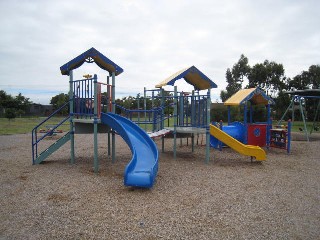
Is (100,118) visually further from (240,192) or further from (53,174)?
(240,192)

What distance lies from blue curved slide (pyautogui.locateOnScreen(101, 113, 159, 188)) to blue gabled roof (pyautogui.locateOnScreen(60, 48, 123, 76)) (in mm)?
1561

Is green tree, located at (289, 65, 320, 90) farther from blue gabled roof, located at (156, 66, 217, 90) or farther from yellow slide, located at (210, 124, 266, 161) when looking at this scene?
yellow slide, located at (210, 124, 266, 161)

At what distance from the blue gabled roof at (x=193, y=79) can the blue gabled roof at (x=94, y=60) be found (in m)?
1.63

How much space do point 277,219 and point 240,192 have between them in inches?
54.6

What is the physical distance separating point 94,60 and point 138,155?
355 centimetres

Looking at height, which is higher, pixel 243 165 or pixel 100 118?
pixel 100 118

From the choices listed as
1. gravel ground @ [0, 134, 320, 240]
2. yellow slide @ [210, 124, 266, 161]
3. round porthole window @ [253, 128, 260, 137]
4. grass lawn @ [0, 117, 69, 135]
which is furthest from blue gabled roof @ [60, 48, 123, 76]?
grass lawn @ [0, 117, 69, 135]

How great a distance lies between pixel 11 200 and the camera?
16.3ft

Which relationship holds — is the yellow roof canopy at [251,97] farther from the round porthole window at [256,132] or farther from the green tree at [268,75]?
the green tree at [268,75]

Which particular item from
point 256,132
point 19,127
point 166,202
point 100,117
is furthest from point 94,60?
point 19,127

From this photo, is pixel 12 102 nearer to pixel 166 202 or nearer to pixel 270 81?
pixel 270 81

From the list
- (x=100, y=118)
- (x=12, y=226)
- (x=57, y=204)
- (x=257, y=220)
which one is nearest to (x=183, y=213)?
(x=257, y=220)

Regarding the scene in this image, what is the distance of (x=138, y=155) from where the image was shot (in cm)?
659

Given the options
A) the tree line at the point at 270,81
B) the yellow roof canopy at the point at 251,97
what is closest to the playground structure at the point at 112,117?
the yellow roof canopy at the point at 251,97
